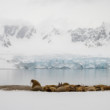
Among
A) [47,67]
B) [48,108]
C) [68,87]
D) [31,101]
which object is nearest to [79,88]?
[68,87]

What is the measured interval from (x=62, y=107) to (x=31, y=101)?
4.12 feet

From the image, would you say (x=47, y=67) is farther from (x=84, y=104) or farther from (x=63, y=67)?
(x=84, y=104)

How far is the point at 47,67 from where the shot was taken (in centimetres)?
19162

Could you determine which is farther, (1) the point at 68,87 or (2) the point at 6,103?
(1) the point at 68,87

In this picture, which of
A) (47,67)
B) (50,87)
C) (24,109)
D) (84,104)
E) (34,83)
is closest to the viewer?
(24,109)

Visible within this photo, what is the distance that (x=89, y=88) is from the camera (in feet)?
42.2

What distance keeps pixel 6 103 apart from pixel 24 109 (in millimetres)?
1098

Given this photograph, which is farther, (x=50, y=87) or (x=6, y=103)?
(x=50, y=87)

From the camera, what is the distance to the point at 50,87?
40.5 ft

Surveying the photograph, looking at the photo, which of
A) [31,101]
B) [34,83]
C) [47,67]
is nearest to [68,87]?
[34,83]

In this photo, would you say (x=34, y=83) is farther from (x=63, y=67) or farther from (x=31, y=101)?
(x=63, y=67)

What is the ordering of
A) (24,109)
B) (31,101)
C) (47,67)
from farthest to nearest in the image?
(47,67), (31,101), (24,109)

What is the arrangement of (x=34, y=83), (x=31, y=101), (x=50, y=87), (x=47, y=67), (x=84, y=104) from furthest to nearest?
(x=47, y=67)
(x=34, y=83)
(x=50, y=87)
(x=31, y=101)
(x=84, y=104)

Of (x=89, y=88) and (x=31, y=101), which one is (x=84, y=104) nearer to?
(x=31, y=101)
